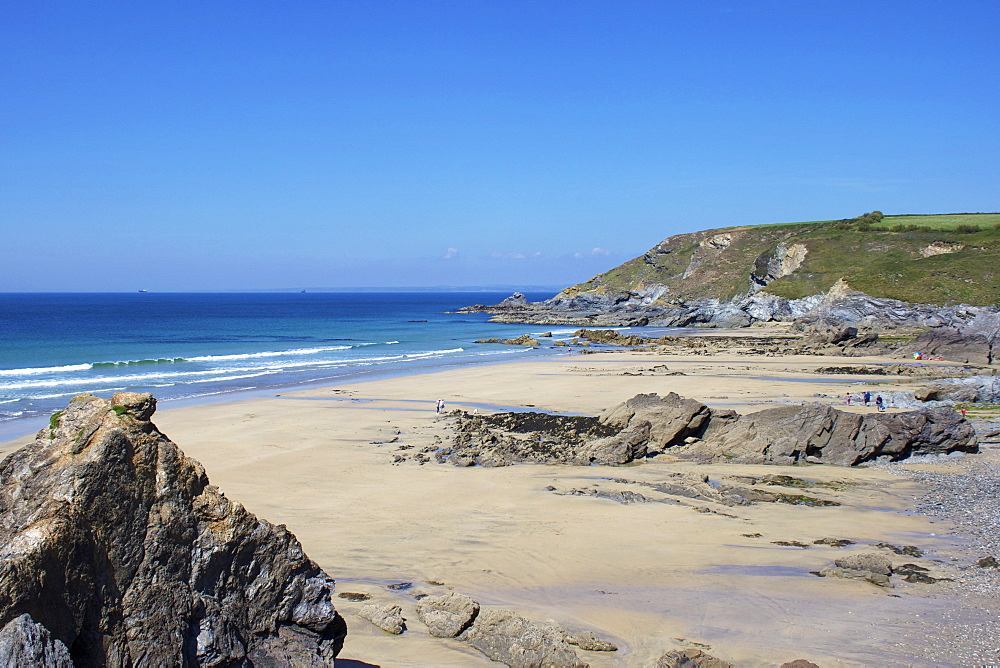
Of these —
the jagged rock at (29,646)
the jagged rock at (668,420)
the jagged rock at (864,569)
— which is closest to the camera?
the jagged rock at (29,646)

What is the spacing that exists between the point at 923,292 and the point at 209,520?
77.2m

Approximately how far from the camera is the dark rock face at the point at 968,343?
139 ft

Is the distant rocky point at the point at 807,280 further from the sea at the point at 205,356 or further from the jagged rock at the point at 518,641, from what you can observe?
the jagged rock at the point at 518,641

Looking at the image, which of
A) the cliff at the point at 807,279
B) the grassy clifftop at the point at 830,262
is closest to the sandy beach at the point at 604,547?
the cliff at the point at 807,279

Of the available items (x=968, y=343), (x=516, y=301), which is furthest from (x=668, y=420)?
(x=516, y=301)

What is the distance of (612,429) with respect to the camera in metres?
21.9

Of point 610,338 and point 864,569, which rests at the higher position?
point 610,338

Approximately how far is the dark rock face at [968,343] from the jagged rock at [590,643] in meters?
44.1

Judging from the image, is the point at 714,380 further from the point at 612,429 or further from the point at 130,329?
the point at 130,329

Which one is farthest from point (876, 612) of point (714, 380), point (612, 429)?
point (714, 380)

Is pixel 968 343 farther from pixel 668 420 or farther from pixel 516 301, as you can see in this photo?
pixel 516 301

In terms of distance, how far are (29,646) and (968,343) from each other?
51.6 metres

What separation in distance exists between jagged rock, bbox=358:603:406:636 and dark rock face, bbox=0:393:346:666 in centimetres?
213

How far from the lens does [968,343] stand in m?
43.9
